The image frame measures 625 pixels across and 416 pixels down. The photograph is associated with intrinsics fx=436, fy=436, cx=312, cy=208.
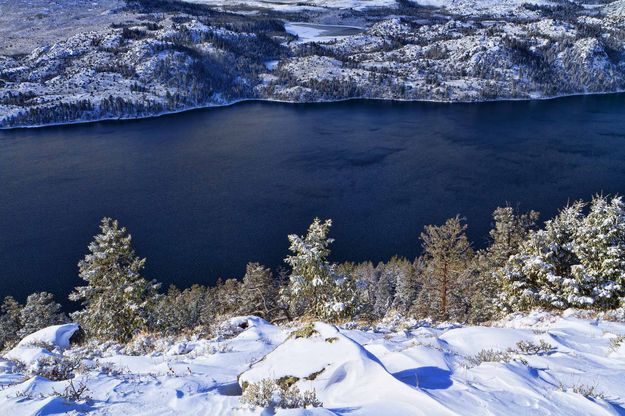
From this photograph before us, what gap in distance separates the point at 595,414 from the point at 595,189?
114609 mm

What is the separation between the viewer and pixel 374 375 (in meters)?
8.54

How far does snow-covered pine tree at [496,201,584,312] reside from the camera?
77.2ft

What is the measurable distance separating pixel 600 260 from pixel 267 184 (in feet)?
322

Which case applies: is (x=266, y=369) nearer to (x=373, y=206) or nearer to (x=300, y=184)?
(x=373, y=206)

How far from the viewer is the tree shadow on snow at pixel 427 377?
8.51 meters

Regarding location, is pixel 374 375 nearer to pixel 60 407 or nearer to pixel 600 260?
pixel 60 407

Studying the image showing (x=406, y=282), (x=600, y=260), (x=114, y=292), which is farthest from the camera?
(x=406, y=282)

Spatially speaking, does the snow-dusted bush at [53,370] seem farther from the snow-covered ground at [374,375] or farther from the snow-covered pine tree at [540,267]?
the snow-covered pine tree at [540,267]

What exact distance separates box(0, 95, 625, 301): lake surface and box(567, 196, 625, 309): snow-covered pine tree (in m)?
57.3

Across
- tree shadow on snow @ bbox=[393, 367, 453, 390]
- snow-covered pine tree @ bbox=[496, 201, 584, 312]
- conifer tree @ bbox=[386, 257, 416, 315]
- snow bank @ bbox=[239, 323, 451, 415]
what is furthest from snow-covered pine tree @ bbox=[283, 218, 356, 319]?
conifer tree @ bbox=[386, 257, 416, 315]

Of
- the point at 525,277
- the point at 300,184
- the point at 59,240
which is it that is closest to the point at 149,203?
the point at 59,240

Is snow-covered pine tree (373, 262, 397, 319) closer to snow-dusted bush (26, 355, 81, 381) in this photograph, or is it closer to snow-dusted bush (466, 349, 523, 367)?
snow-dusted bush (466, 349, 523, 367)

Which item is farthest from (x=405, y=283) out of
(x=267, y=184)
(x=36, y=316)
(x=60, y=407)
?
(x=267, y=184)

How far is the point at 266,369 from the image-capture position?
388 inches
